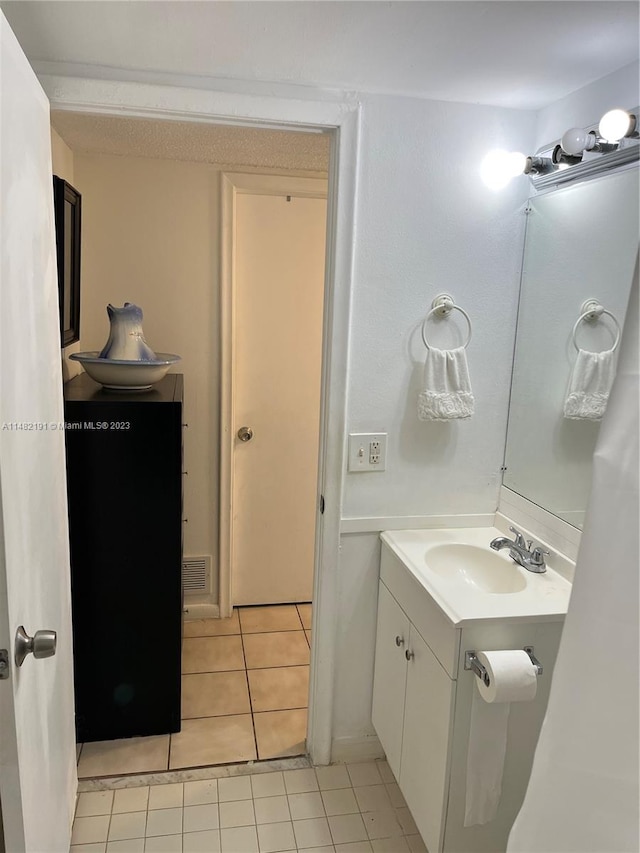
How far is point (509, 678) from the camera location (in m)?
1.43

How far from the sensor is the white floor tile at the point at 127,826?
6.07 ft

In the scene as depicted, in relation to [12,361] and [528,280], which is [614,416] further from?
[528,280]

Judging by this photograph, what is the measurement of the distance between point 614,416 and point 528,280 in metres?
1.26

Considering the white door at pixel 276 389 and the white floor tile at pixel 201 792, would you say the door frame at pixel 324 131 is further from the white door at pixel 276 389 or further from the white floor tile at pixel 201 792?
the white door at pixel 276 389

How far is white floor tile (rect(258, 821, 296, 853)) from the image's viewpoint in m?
1.83

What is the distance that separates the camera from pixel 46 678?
1.46 metres

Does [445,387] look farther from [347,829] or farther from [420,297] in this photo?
[347,829]

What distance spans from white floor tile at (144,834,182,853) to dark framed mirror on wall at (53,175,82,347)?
1.57m

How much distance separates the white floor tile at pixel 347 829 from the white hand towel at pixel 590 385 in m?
1.40

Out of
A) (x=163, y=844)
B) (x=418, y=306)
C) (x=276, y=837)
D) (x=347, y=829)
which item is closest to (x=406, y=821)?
(x=347, y=829)

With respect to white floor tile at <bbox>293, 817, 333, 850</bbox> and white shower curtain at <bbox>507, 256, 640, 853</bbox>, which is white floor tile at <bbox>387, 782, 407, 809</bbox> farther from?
white shower curtain at <bbox>507, 256, 640, 853</bbox>

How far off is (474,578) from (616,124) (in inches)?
51.1

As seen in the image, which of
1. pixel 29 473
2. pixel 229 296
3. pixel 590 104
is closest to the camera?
pixel 29 473

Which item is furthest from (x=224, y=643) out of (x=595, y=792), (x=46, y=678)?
(x=595, y=792)
